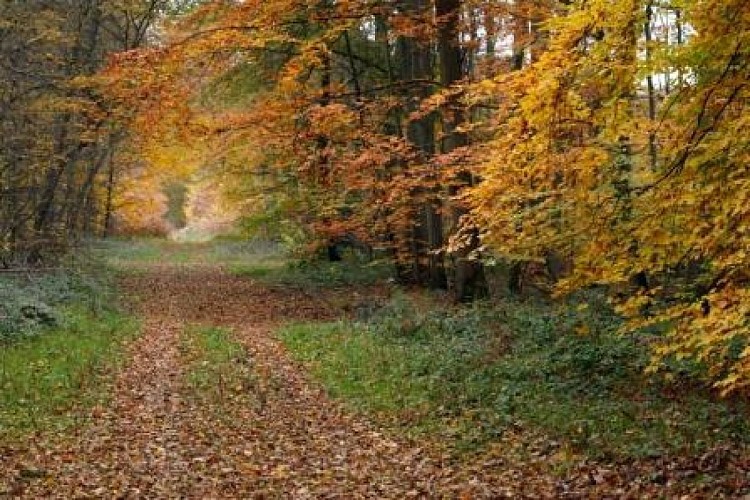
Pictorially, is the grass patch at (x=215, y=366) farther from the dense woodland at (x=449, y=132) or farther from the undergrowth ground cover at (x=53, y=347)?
the dense woodland at (x=449, y=132)

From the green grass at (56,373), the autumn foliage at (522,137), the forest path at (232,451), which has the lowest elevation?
the forest path at (232,451)

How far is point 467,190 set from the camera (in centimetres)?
940

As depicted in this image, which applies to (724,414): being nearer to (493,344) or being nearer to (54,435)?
(493,344)

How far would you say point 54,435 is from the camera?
1020 centimetres

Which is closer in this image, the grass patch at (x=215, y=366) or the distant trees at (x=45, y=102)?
the grass patch at (x=215, y=366)

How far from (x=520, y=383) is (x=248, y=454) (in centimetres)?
385

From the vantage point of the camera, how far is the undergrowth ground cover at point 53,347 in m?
11.1

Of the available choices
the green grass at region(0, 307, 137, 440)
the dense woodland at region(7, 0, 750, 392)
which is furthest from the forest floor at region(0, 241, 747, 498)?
the dense woodland at region(7, 0, 750, 392)

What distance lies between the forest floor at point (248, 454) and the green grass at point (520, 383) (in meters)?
0.44

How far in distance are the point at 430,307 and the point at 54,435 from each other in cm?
949

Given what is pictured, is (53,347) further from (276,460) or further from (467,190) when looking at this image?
(467,190)

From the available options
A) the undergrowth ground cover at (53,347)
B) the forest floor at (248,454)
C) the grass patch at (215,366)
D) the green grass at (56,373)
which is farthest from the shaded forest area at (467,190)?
the grass patch at (215,366)

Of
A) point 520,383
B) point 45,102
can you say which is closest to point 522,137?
point 520,383

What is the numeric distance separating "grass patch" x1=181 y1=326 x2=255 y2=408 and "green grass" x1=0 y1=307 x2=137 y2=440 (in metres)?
1.32
